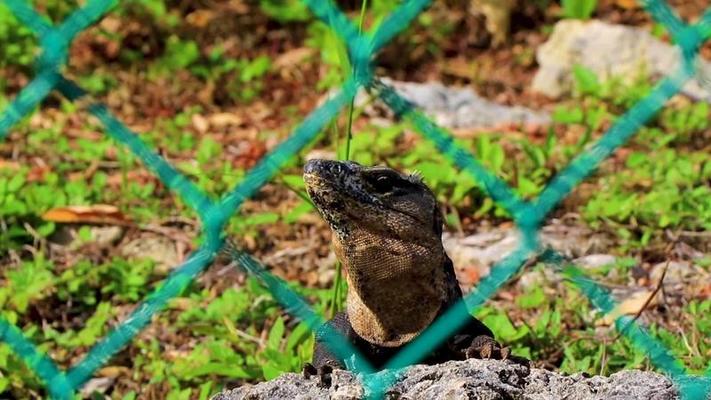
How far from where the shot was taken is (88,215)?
16.5 feet

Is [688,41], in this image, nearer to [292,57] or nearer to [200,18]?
[292,57]

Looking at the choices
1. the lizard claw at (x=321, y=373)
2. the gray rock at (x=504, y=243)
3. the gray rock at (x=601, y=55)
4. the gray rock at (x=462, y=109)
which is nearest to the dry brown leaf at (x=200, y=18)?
the gray rock at (x=462, y=109)

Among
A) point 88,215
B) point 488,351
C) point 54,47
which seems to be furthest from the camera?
point 88,215

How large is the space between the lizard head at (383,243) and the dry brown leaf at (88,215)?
194cm

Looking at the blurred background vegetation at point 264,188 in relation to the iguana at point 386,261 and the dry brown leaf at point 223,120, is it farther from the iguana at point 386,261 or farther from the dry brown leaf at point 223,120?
the iguana at point 386,261

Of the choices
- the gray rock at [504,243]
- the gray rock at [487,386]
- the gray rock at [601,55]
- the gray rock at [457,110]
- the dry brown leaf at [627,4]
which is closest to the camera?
the gray rock at [487,386]

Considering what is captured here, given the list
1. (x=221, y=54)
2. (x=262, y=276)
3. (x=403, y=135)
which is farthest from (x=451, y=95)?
(x=262, y=276)

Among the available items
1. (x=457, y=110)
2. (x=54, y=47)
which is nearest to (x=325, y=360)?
(x=54, y=47)

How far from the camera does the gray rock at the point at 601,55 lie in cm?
643

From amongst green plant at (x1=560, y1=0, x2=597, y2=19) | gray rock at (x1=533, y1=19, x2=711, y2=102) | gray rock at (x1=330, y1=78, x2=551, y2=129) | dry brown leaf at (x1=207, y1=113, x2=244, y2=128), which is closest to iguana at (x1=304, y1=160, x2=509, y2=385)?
gray rock at (x1=330, y1=78, x2=551, y2=129)

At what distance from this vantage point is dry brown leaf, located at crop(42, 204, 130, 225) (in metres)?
4.95

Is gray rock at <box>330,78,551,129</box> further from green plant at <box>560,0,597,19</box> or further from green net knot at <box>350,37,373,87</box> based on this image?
green net knot at <box>350,37,373,87</box>

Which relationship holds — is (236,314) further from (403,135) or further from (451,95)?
(451,95)

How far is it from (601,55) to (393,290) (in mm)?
3692
